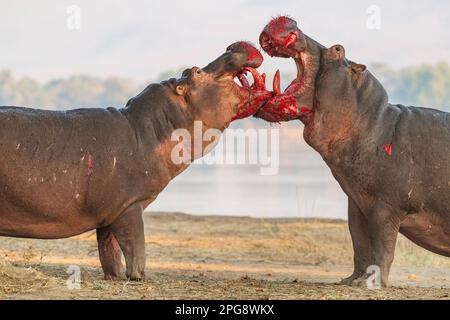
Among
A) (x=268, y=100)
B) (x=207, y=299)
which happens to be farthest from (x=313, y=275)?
(x=207, y=299)

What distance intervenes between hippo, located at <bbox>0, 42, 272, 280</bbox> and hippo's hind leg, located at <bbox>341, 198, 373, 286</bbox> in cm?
159

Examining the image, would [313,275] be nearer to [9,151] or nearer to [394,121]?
[394,121]

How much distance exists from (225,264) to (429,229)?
3.98 metres

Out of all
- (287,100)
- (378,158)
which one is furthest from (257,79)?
(378,158)

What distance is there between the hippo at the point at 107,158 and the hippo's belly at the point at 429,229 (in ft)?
6.74

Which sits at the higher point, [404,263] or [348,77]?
[348,77]

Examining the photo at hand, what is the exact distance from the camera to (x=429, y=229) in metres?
11.0

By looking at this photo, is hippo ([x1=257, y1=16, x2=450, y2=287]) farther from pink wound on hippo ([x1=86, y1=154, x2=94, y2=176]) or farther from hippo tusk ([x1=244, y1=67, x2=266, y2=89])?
pink wound on hippo ([x1=86, y1=154, x2=94, y2=176])

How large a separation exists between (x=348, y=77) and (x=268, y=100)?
86 cm

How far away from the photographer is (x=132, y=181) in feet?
35.2

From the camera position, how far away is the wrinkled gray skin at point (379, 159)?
10711 millimetres

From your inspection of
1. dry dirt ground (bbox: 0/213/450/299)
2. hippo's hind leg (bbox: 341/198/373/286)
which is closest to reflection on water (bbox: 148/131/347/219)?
dry dirt ground (bbox: 0/213/450/299)

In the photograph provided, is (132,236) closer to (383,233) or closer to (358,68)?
(383,233)

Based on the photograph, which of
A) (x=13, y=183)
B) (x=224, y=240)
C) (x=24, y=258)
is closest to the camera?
(x=13, y=183)
